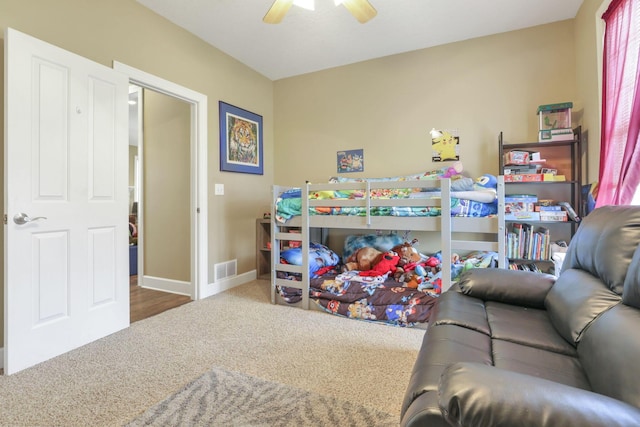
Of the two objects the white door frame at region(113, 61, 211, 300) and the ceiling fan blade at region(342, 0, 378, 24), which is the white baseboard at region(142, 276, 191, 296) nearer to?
the white door frame at region(113, 61, 211, 300)

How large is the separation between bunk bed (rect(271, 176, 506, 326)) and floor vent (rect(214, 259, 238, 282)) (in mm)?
779

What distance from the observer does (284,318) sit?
2.63m

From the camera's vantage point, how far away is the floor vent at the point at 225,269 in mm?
3430

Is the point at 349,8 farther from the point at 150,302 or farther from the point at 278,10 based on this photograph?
the point at 150,302

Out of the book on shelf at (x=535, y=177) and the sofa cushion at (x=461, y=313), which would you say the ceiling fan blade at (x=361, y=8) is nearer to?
the book on shelf at (x=535, y=177)

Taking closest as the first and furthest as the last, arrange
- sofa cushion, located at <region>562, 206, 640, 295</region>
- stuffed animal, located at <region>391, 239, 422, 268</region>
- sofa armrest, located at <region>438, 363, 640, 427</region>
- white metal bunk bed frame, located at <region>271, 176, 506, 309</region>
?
sofa armrest, located at <region>438, 363, 640, 427</region>
sofa cushion, located at <region>562, 206, 640, 295</region>
white metal bunk bed frame, located at <region>271, 176, 506, 309</region>
stuffed animal, located at <region>391, 239, 422, 268</region>

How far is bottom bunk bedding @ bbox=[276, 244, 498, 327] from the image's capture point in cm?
247

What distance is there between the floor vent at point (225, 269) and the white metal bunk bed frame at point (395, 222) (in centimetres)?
78

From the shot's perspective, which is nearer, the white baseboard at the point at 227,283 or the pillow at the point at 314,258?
the pillow at the point at 314,258

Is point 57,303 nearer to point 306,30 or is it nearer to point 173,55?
point 173,55

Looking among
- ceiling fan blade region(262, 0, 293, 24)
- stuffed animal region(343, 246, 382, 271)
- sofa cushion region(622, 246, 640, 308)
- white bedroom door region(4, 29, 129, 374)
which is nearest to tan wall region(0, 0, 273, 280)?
white bedroom door region(4, 29, 129, 374)

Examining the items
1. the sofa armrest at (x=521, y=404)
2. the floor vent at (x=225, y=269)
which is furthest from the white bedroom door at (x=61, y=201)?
the sofa armrest at (x=521, y=404)

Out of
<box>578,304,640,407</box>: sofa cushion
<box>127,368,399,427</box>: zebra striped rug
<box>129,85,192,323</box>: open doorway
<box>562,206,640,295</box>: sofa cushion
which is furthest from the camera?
<box>129,85,192,323</box>: open doorway

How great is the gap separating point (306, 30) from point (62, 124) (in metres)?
2.24
